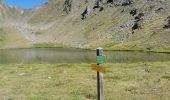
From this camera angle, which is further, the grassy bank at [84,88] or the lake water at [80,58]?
Result: the lake water at [80,58]

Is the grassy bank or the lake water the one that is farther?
the lake water

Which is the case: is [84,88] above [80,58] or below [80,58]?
below

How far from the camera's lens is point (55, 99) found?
2619cm

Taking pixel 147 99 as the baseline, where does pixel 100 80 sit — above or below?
above

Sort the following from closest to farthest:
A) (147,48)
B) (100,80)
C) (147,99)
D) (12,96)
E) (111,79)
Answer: (100,80)
(147,99)
(12,96)
(111,79)
(147,48)

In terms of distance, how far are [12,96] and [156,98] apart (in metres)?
9.88

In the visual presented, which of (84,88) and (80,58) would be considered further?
(80,58)

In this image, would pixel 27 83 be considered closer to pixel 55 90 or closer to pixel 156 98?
pixel 55 90

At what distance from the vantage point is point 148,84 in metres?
31.8

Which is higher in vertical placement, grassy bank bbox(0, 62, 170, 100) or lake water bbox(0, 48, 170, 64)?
lake water bbox(0, 48, 170, 64)

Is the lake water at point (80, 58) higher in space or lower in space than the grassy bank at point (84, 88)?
higher

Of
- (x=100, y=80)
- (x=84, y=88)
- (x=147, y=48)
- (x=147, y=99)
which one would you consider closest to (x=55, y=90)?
(x=84, y=88)

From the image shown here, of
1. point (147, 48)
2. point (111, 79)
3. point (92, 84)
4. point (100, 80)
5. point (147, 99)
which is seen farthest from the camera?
point (147, 48)

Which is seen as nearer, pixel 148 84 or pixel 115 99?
pixel 115 99
